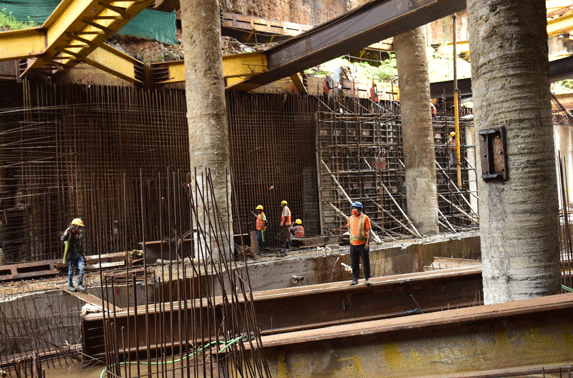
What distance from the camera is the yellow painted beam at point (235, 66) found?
1443 centimetres

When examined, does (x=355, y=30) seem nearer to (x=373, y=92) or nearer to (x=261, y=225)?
(x=261, y=225)

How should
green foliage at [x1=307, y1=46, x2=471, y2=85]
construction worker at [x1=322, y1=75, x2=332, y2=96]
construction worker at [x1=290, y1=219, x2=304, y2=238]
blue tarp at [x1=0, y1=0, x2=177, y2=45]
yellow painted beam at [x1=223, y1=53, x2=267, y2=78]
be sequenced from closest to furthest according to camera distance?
yellow painted beam at [x1=223, y1=53, x2=267, y2=78], blue tarp at [x1=0, y1=0, x2=177, y2=45], construction worker at [x1=290, y1=219, x2=304, y2=238], construction worker at [x1=322, y1=75, x2=332, y2=96], green foliage at [x1=307, y1=46, x2=471, y2=85]

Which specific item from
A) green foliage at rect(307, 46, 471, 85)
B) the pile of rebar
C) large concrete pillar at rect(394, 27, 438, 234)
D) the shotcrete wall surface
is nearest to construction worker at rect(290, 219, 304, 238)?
large concrete pillar at rect(394, 27, 438, 234)

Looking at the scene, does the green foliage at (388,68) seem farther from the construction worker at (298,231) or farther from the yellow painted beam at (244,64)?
the construction worker at (298,231)

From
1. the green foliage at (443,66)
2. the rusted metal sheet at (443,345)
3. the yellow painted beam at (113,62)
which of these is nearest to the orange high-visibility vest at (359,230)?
the rusted metal sheet at (443,345)

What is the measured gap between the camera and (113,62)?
527 inches

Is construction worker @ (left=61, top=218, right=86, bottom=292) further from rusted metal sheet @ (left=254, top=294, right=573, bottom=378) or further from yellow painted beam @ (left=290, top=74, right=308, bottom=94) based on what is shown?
yellow painted beam @ (left=290, top=74, right=308, bottom=94)

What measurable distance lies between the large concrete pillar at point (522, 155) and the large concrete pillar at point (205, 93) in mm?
7132

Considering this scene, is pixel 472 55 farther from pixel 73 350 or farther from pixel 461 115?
pixel 461 115

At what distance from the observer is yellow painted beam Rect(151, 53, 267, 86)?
14.4 metres

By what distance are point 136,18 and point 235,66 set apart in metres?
4.54

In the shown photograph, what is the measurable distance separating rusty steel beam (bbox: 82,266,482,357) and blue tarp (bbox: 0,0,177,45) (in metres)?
11.8

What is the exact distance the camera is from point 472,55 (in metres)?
5.65

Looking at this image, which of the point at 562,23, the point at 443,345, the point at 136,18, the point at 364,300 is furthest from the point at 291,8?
the point at 443,345
